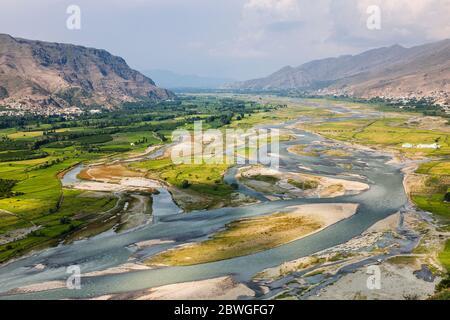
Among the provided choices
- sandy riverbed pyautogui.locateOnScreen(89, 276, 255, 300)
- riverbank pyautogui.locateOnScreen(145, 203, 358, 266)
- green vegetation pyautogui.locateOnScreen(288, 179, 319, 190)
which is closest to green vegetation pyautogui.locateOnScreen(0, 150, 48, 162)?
green vegetation pyautogui.locateOnScreen(288, 179, 319, 190)

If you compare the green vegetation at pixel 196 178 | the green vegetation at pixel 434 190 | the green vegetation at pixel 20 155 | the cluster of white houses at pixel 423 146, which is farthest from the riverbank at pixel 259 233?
the green vegetation at pixel 20 155

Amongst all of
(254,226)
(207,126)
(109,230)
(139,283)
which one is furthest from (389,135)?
(139,283)

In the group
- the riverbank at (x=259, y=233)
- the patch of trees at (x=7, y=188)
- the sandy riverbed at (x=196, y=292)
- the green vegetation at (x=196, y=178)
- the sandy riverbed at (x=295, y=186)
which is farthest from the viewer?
the patch of trees at (x=7, y=188)

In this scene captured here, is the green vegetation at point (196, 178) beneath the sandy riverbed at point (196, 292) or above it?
above

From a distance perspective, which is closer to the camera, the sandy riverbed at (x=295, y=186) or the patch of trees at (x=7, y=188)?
the sandy riverbed at (x=295, y=186)

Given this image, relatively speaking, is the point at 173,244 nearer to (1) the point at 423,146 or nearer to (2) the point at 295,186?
(2) the point at 295,186

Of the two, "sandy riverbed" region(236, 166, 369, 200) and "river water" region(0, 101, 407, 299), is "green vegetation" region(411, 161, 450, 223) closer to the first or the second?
"river water" region(0, 101, 407, 299)

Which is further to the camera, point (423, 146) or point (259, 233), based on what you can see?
point (423, 146)

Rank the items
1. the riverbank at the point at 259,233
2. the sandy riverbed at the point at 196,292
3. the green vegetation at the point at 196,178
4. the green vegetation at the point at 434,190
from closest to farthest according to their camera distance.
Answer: the sandy riverbed at the point at 196,292, the riverbank at the point at 259,233, the green vegetation at the point at 434,190, the green vegetation at the point at 196,178

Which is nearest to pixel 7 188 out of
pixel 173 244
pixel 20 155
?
pixel 20 155

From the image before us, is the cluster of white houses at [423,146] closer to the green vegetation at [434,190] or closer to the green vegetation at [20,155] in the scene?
the green vegetation at [434,190]
